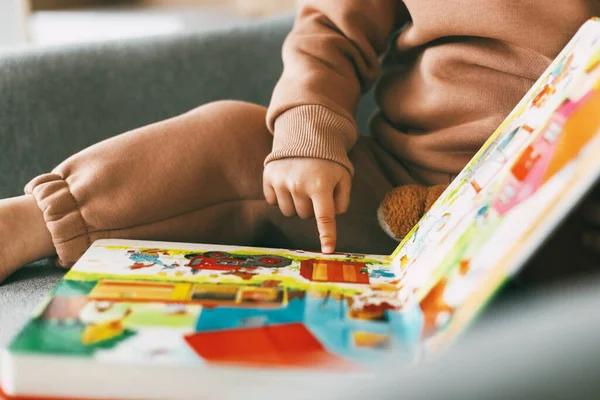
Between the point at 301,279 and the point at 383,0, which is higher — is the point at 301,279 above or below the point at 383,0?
below

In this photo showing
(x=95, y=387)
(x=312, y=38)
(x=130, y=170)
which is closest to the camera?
(x=95, y=387)

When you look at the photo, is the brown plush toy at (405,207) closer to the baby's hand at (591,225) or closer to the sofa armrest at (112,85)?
the baby's hand at (591,225)

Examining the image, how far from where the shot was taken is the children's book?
1.06 feet

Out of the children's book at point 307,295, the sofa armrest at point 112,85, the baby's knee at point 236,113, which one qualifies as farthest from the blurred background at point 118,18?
the children's book at point 307,295

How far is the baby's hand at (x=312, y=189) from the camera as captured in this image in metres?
0.55

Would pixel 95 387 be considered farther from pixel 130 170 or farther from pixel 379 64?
pixel 379 64

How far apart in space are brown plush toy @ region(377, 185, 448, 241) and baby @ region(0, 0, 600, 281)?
0.04 meters

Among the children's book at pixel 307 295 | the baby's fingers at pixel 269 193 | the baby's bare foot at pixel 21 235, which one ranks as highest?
the children's book at pixel 307 295

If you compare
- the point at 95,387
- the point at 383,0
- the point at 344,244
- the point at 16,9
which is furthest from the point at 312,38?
the point at 16,9

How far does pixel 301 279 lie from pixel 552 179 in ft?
0.59

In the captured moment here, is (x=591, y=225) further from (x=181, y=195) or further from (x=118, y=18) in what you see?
(x=118, y=18)

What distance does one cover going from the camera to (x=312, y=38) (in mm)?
705

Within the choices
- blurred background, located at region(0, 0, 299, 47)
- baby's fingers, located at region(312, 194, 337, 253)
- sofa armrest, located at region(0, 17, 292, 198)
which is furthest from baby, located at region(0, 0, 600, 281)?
blurred background, located at region(0, 0, 299, 47)

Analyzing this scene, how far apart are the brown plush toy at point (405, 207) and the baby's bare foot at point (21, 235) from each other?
0.30 meters
